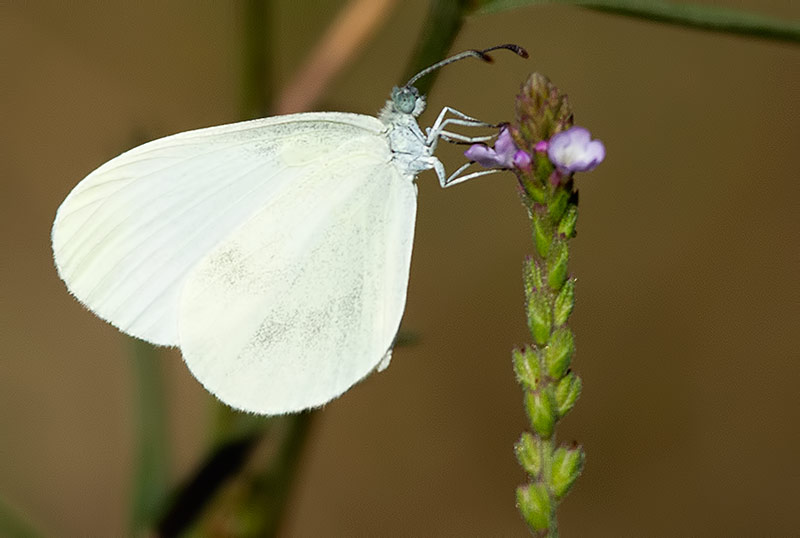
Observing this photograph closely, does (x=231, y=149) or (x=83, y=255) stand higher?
(x=231, y=149)

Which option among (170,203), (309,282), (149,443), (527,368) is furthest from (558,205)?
(149,443)

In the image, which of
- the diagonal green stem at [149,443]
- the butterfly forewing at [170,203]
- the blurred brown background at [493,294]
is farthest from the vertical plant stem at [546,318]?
the blurred brown background at [493,294]

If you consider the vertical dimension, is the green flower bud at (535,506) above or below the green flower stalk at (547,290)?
below

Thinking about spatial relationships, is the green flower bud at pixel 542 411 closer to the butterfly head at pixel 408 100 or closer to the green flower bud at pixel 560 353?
the green flower bud at pixel 560 353

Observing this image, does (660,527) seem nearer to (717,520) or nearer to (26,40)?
(717,520)

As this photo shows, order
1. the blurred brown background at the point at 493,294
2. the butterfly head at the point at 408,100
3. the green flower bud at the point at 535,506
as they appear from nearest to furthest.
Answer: the green flower bud at the point at 535,506 → the butterfly head at the point at 408,100 → the blurred brown background at the point at 493,294

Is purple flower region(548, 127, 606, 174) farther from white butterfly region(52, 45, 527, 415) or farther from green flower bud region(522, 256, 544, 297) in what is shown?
white butterfly region(52, 45, 527, 415)

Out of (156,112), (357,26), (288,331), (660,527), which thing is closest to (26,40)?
(156,112)
